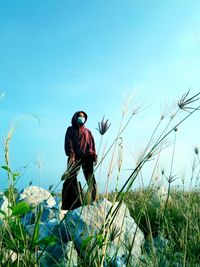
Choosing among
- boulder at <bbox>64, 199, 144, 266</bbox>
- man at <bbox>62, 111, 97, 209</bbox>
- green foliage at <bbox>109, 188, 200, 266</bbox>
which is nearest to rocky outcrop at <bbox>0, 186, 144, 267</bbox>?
boulder at <bbox>64, 199, 144, 266</bbox>

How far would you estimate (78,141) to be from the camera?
6766 mm

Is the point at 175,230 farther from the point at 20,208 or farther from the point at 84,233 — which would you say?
the point at 20,208

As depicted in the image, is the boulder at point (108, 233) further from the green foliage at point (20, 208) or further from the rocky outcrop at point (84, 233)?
the green foliage at point (20, 208)

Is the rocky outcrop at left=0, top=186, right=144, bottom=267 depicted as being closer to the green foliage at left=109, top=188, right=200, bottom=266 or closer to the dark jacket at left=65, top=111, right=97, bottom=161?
the green foliage at left=109, top=188, right=200, bottom=266

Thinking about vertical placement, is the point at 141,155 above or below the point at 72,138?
below

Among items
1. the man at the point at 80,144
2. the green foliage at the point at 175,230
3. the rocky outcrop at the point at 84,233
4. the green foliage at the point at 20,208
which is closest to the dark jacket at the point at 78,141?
the man at the point at 80,144

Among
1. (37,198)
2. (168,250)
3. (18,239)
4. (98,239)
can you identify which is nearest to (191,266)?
(168,250)

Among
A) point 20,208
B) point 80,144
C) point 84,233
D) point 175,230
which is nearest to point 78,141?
point 80,144

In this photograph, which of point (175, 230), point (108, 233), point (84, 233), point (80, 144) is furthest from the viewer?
point (80, 144)

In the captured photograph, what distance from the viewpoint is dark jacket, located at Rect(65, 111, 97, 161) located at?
6692 millimetres

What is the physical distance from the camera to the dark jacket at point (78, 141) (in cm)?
669

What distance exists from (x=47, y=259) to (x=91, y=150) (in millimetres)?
3953

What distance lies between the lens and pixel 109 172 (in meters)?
1.65

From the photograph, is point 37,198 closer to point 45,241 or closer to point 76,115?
point 76,115
